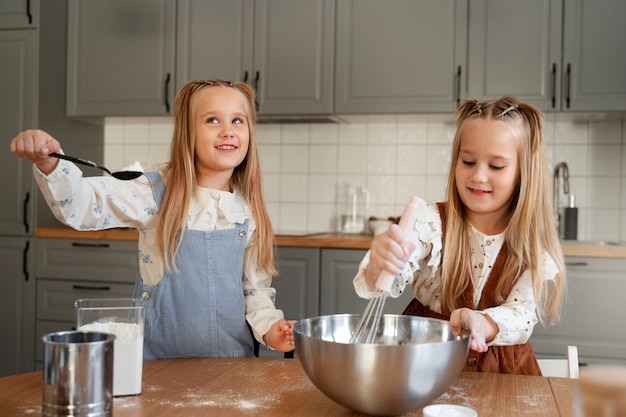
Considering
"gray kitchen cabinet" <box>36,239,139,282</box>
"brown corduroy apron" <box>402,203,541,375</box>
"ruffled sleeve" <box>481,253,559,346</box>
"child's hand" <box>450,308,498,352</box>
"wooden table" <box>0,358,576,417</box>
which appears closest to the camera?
"wooden table" <box>0,358,576,417</box>

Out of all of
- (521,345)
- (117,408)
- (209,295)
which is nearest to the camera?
(117,408)

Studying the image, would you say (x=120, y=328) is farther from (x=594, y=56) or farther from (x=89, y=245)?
(x=594, y=56)

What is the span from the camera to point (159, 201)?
1.62 metres

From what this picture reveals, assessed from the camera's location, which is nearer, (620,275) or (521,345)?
(521,345)

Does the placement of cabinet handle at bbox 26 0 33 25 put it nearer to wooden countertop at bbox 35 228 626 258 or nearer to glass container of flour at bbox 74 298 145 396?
wooden countertop at bbox 35 228 626 258

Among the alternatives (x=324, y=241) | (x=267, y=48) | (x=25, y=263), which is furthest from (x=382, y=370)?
(x=25, y=263)

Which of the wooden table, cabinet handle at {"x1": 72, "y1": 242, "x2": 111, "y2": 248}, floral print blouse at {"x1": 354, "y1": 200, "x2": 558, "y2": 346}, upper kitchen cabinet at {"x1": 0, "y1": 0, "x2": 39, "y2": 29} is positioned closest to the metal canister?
the wooden table

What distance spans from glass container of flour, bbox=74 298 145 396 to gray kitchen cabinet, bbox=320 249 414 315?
188 centimetres

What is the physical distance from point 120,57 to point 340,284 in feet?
4.96

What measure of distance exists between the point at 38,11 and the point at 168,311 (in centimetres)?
235

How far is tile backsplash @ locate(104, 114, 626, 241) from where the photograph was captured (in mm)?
3203

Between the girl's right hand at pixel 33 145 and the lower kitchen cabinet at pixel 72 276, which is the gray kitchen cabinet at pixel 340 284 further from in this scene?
the girl's right hand at pixel 33 145

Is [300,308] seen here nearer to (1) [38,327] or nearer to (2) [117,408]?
(1) [38,327]

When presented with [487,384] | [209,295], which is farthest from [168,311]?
[487,384]
